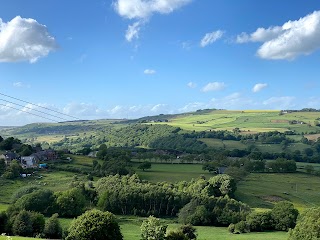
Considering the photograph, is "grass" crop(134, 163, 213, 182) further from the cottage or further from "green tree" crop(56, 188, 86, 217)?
"green tree" crop(56, 188, 86, 217)

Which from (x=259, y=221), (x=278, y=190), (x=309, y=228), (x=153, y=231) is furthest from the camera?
(x=278, y=190)

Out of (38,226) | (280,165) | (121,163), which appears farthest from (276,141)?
(38,226)

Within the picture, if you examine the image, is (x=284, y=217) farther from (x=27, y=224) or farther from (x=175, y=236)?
(x=27, y=224)

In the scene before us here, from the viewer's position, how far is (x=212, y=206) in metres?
73.7

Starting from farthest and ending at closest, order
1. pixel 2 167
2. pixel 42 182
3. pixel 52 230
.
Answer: pixel 2 167
pixel 42 182
pixel 52 230

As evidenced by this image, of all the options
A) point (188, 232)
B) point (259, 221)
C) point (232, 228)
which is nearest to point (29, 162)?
point (232, 228)

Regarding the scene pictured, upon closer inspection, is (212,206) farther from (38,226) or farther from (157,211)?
(38,226)

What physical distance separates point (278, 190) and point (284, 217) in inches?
1187

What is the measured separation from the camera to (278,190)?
311 feet

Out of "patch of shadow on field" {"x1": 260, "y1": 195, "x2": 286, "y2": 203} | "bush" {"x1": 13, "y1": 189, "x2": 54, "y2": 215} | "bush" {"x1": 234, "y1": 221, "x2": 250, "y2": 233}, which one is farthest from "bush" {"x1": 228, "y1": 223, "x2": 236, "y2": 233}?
"bush" {"x1": 13, "y1": 189, "x2": 54, "y2": 215}

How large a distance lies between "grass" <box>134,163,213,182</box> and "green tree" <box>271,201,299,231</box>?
1436 inches

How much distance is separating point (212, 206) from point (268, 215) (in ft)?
37.4

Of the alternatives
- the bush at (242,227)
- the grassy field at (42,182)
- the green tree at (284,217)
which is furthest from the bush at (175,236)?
the grassy field at (42,182)

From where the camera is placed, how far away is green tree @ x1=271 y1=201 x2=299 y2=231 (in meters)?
65.2
